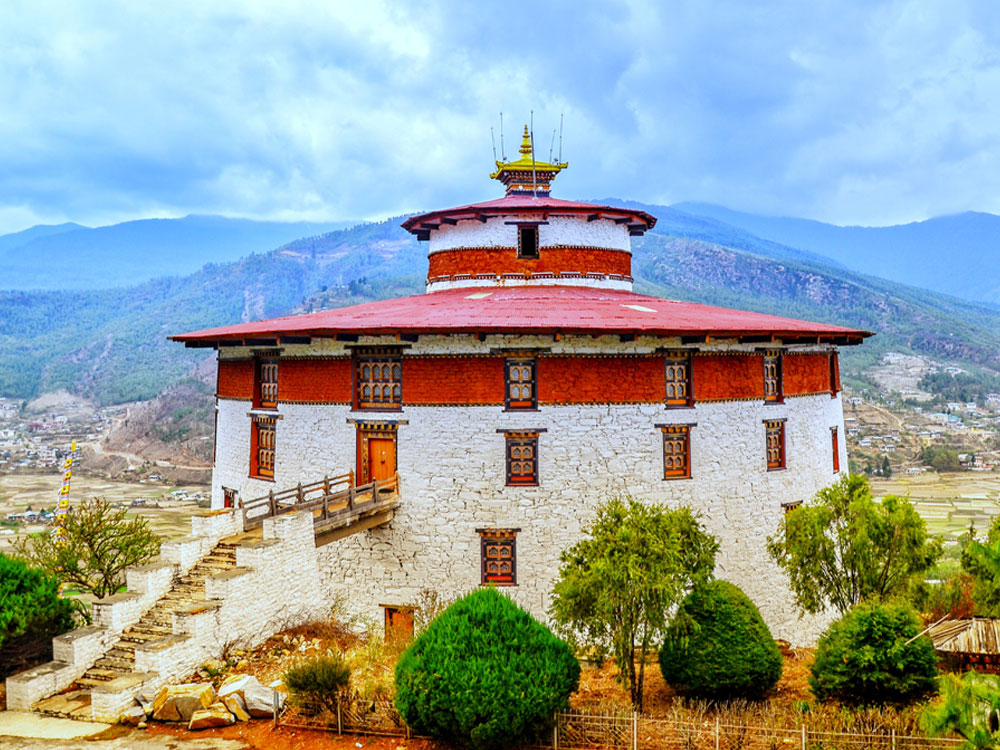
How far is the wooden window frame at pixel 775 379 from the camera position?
2172 centimetres

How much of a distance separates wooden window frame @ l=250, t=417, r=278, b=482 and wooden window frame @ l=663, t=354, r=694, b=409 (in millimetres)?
10121

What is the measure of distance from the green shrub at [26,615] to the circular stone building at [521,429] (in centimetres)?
468

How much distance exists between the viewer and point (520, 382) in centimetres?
1944

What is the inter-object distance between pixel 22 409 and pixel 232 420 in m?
144

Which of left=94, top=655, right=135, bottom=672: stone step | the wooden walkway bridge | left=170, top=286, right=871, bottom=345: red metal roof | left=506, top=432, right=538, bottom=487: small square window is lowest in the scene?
left=94, top=655, right=135, bottom=672: stone step

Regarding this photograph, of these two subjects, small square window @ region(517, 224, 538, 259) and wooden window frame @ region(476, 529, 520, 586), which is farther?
small square window @ region(517, 224, 538, 259)

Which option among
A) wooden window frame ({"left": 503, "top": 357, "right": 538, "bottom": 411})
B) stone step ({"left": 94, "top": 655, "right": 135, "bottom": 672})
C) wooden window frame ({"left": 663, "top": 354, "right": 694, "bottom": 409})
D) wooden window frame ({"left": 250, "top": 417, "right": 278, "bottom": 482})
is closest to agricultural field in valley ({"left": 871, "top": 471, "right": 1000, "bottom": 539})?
wooden window frame ({"left": 663, "top": 354, "right": 694, "bottom": 409})

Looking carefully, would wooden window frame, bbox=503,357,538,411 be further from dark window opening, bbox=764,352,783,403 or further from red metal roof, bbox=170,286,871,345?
dark window opening, bbox=764,352,783,403

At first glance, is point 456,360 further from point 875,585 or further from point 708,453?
point 875,585

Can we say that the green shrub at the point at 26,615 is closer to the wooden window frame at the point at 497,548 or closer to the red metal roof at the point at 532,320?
the red metal roof at the point at 532,320

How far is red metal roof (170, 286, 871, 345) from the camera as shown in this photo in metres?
18.5

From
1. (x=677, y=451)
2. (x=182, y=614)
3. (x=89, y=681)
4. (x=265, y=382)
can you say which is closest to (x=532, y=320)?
(x=677, y=451)

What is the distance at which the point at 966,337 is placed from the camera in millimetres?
152375

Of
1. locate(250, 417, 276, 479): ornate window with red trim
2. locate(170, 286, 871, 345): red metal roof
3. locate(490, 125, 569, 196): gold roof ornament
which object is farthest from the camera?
locate(490, 125, 569, 196): gold roof ornament
